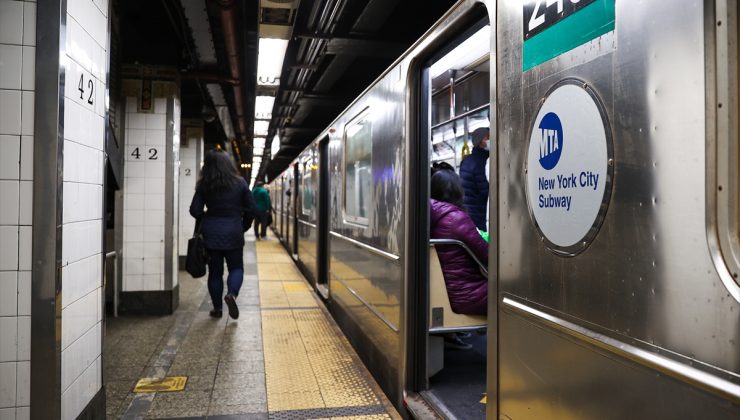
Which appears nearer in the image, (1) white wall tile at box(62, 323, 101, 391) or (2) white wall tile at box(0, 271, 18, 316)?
(2) white wall tile at box(0, 271, 18, 316)

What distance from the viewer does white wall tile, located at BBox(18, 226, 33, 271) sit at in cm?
220

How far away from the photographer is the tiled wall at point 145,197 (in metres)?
5.56

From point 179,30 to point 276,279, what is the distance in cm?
400

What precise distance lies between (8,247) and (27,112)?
576 millimetres

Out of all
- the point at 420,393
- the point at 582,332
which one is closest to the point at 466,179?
the point at 420,393

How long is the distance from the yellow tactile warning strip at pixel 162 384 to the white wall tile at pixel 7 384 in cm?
129

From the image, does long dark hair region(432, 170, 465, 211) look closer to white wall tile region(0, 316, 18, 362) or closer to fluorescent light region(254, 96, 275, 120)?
white wall tile region(0, 316, 18, 362)

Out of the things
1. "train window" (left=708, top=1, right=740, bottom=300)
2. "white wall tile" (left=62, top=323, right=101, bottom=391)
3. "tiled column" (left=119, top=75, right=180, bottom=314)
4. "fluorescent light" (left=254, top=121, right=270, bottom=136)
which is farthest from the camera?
"fluorescent light" (left=254, top=121, right=270, bottom=136)

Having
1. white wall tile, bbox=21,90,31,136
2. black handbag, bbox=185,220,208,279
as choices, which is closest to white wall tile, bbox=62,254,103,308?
white wall tile, bbox=21,90,31,136

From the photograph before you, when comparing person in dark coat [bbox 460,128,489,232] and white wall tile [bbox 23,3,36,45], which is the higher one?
white wall tile [bbox 23,3,36,45]

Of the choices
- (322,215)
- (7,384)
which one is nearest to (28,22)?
(7,384)

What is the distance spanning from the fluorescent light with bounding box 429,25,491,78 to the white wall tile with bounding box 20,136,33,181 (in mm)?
2783

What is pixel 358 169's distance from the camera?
4.30 metres

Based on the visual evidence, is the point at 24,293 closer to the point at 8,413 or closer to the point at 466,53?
the point at 8,413
